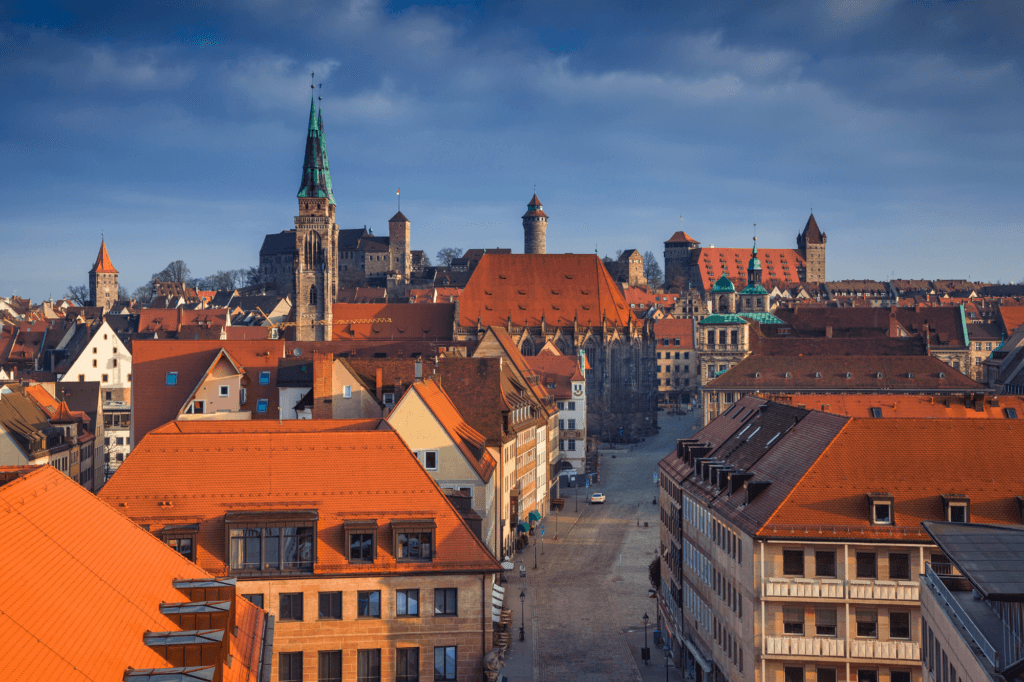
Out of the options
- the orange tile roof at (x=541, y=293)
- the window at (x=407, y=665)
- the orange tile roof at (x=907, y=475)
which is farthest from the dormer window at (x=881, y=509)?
the orange tile roof at (x=541, y=293)

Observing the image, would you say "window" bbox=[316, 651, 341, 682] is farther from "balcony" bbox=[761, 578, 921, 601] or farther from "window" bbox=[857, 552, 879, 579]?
"window" bbox=[857, 552, 879, 579]

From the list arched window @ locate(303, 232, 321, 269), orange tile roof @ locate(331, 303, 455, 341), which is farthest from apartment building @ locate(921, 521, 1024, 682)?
arched window @ locate(303, 232, 321, 269)

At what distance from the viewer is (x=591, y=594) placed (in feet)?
200

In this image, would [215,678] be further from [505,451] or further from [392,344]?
[392,344]

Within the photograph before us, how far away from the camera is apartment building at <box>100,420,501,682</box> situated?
34094 millimetres

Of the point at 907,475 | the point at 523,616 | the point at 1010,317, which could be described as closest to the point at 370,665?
the point at 907,475

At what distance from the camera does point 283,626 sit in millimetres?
33969

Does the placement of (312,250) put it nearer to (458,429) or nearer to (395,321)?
(395,321)

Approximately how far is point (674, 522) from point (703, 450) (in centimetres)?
399

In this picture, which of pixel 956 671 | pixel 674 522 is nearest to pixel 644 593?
pixel 674 522

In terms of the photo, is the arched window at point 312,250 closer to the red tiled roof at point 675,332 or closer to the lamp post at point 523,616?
the red tiled roof at point 675,332

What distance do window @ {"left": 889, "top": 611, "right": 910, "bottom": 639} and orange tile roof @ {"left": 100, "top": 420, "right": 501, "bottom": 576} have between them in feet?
46.1

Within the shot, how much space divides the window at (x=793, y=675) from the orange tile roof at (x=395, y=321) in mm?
91286

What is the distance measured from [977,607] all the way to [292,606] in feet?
67.1
